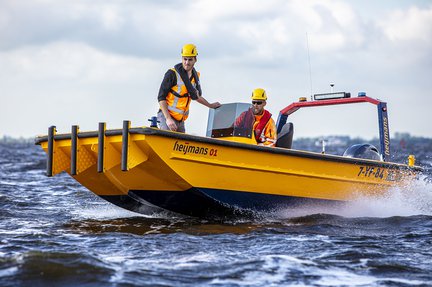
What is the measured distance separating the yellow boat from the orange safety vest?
0.68 m

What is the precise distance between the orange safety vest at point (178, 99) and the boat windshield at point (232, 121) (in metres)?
0.74

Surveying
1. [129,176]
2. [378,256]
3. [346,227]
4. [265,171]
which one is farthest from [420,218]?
[129,176]

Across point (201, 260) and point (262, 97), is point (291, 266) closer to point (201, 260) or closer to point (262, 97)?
point (201, 260)

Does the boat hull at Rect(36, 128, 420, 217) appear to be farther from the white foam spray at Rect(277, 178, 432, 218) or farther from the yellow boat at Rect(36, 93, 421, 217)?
the white foam spray at Rect(277, 178, 432, 218)

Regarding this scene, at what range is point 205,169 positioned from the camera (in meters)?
9.44

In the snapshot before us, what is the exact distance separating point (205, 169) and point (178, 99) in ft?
3.34

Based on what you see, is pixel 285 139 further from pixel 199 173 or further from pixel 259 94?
pixel 199 173

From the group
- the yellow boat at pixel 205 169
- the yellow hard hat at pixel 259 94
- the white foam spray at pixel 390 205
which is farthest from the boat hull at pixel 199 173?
the yellow hard hat at pixel 259 94

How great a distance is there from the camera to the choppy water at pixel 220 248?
650cm

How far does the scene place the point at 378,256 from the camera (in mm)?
7598

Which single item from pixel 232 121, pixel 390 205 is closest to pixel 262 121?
pixel 232 121

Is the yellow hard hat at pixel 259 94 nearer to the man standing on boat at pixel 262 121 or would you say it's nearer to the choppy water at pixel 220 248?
the man standing on boat at pixel 262 121

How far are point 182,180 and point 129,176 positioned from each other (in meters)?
0.80

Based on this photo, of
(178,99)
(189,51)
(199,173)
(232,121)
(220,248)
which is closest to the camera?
(220,248)
